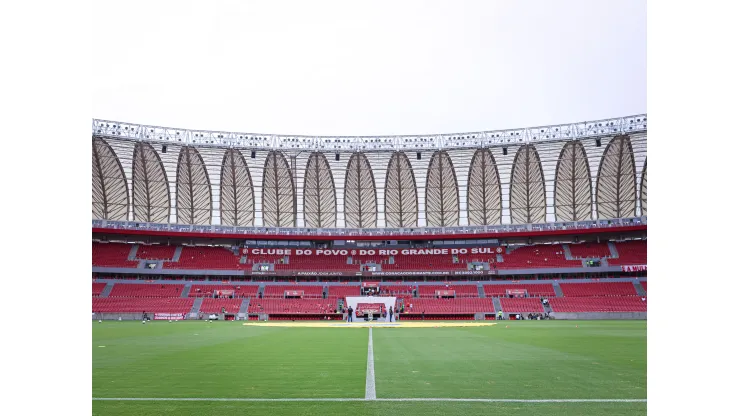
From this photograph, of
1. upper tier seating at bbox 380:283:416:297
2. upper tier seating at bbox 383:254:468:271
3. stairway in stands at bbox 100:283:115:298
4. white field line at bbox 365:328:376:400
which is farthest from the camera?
upper tier seating at bbox 383:254:468:271

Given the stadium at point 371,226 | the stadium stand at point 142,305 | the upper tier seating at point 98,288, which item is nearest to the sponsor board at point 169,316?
the stadium at point 371,226

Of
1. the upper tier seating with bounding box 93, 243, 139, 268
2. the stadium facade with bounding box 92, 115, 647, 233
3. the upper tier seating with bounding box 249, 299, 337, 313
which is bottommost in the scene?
the upper tier seating with bounding box 249, 299, 337, 313

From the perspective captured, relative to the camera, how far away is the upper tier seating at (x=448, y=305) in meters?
72.9

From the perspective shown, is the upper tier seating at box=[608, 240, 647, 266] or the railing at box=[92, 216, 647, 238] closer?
the upper tier seating at box=[608, 240, 647, 266]

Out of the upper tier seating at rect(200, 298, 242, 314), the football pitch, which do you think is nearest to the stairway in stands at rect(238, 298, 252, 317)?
the upper tier seating at rect(200, 298, 242, 314)

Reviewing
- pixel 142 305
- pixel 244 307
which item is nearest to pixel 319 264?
pixel 244 307

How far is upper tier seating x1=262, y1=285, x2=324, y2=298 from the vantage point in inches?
3088

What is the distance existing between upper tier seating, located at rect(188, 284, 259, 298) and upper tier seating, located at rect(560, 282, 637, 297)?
40.0 m

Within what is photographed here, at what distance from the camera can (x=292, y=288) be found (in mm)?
80312

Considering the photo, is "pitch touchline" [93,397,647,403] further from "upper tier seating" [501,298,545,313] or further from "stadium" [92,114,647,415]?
"upper tier seating" [501,298,545,313]

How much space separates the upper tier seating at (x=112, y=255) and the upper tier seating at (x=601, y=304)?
181 ft

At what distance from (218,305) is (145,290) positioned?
1011 centimetres

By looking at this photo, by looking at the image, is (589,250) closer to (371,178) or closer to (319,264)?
(371,178)
